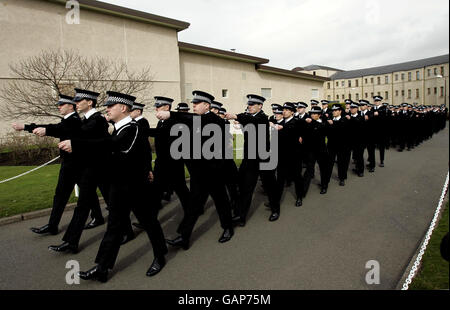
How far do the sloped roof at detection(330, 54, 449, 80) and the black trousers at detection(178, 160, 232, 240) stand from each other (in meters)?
79.9

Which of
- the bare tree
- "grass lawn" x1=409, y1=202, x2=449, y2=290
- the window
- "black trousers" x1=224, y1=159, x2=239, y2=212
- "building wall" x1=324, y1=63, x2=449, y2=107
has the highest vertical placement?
"building wall" x1=324, y1=63, x2=449, y2=107

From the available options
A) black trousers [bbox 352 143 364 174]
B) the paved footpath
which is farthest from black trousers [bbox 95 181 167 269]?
black trousers [bbox 352 143 364 174]

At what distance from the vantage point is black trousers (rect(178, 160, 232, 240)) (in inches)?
159

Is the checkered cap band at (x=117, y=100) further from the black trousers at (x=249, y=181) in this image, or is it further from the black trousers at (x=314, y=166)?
the black trousers at (x=314, y=166)

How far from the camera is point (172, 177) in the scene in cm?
507

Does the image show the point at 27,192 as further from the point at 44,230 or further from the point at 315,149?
the point at 315,149

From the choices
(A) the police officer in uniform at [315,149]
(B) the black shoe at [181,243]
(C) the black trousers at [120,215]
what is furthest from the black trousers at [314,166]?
(C) the black trousers at [120,215]

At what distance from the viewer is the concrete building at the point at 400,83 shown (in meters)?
67.8

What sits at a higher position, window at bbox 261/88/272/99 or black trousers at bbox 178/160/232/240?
window at bbox 261/88/272/99

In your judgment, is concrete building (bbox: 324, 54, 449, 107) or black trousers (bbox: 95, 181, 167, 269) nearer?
black trousers (bbox: 95, 181, 167, 269)

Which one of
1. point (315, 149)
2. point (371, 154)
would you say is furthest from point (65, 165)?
point (371, 154)

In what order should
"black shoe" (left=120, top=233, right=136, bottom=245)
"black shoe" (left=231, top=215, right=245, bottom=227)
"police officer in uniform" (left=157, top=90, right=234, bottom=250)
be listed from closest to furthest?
"police officer in uniform" (left=157, top=90, right=234, bottom=250) < "black shoe" (left=120, top=233, right=136, bottom=245) < "black shoe" (left=231, top=215, right=245, bottom=227)

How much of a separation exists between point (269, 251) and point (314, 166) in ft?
11.6

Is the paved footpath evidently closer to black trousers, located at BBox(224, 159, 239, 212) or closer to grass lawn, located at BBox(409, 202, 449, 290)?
grass lawn, located at BBox(409, 202, 449, 290)
